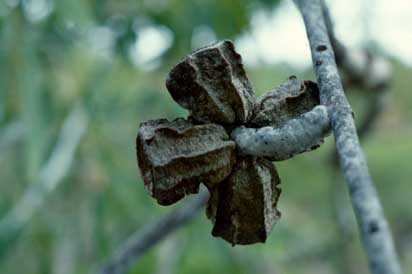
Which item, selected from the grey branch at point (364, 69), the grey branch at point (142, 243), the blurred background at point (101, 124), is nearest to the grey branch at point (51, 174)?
the blurred background at point (101, 124)

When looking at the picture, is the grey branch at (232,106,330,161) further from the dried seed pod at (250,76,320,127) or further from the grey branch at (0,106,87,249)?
the grey branch at (0,106,87,249)

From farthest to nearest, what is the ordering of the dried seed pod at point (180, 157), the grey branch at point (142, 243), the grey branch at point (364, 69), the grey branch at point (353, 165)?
1. the grey branch at point (364, 69)
2. the grey branch at point (142, 243)
3. the dried seed pod at point (180, 157)
4. the grey branch at point (353, 165)

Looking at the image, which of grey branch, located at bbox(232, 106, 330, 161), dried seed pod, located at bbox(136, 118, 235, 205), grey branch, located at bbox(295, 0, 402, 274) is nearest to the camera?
grey branch, located at bbox(295, 0, 402, 274)

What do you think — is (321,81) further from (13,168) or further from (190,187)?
(13,168)

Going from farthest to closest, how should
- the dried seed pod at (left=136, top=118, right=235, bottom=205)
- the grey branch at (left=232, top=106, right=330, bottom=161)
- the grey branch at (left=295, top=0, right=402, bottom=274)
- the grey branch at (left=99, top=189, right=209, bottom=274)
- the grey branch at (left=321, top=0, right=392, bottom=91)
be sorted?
the grey branch at (left=321, top=0, right=392, bottom=91), the grey branch at (left=99, top=189, right=209, bottom=274), the dried seed pod at (left=136, top=118, right=235, bottom=205), the grey branch at (left=232, top=106, right=330, bottom=161), the grey branch at (left=295, top=0, right=402, bottom=274)

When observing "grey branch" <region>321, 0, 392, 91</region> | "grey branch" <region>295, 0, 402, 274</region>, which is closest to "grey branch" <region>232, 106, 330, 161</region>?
"grey branch" <region>295, 0, 402, 274</region>

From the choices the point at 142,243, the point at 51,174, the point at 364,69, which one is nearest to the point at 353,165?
the point at 142,243

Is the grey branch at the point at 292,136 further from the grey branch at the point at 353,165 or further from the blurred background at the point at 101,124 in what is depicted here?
the blurred background at the point at 101,124
